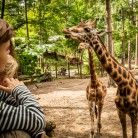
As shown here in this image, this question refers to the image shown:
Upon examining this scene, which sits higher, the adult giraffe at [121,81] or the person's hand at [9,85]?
the person's hand at [9,85]

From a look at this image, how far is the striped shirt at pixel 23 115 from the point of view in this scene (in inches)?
62.3

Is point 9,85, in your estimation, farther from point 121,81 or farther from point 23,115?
point 121,81

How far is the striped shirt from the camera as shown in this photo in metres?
1.58

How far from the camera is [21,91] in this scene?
Result: 6.17 feet

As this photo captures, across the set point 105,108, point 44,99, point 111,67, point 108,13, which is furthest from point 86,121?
point 108,13

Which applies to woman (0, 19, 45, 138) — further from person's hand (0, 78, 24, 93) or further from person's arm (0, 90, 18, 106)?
person's arm (0, 90, 18, 106)

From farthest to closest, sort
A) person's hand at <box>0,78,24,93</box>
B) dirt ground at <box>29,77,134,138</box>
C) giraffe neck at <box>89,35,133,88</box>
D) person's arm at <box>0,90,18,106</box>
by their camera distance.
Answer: dirt ground at <box>29,77,134,138</box>
giraffe neck at <box>89,35,133,88</box>
person's arm at <box>0,90,18,106</box>
person's hand at <box>0,78,24,93</box>

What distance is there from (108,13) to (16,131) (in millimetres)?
12225

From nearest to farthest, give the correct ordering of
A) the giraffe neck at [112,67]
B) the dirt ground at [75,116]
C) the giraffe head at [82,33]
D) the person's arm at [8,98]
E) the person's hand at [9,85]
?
1. the person's hand at [9,85]
2. the person's arm at [8,98]
3. the giraffe neck at [112,67]
4. the giraffe head at [82,33]
5. the dirt ground at [75,116]

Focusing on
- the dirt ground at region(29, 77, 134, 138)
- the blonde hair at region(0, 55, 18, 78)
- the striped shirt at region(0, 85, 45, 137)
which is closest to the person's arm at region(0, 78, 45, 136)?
the striped shirt at region(0, 85, 45, 137)

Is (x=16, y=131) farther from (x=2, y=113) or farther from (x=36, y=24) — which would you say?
(x=36, y=24)

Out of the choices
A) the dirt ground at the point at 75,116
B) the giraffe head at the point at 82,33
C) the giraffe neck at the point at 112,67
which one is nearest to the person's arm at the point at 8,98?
the giraffe neck at the point at 112,67

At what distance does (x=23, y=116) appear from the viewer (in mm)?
1631

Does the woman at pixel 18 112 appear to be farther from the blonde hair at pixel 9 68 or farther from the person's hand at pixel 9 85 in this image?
the blonde hair at pixel 9 68
